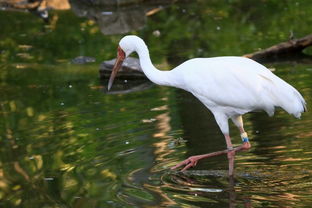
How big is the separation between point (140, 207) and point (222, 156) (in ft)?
6.41

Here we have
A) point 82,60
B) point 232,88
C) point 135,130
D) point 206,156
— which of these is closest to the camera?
point 232,88

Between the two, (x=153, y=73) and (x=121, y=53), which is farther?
Answer: (x=121, y=53)

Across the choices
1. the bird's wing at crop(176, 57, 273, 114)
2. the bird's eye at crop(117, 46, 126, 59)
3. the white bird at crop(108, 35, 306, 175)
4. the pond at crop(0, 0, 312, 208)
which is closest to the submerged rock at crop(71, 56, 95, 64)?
the pond at crop(0, 0, 312, 208)

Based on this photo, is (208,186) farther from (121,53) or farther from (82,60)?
(82,60)

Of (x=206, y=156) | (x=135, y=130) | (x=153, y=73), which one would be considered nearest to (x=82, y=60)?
(x=135, y=130)

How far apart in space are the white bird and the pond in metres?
0.49

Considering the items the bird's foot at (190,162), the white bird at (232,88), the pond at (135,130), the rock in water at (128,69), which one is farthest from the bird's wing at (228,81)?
the rock in water at (128,69)

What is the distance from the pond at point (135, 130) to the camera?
7.46 m

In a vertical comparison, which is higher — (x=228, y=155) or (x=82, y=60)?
(x=228, y=155)

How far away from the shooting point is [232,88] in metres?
7.90

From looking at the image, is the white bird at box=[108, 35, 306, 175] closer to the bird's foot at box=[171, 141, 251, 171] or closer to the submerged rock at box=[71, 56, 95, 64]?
the bird's foot at box=[171, 141, 251, 171]

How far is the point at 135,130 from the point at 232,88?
1.99 metres

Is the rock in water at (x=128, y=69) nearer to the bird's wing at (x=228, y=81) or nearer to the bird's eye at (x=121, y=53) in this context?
the bird's eye at (x=121, y=53)

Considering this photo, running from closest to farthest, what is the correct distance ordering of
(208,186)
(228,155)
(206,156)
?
1. (208,186)
2. (228,155)
3. (206,156)
